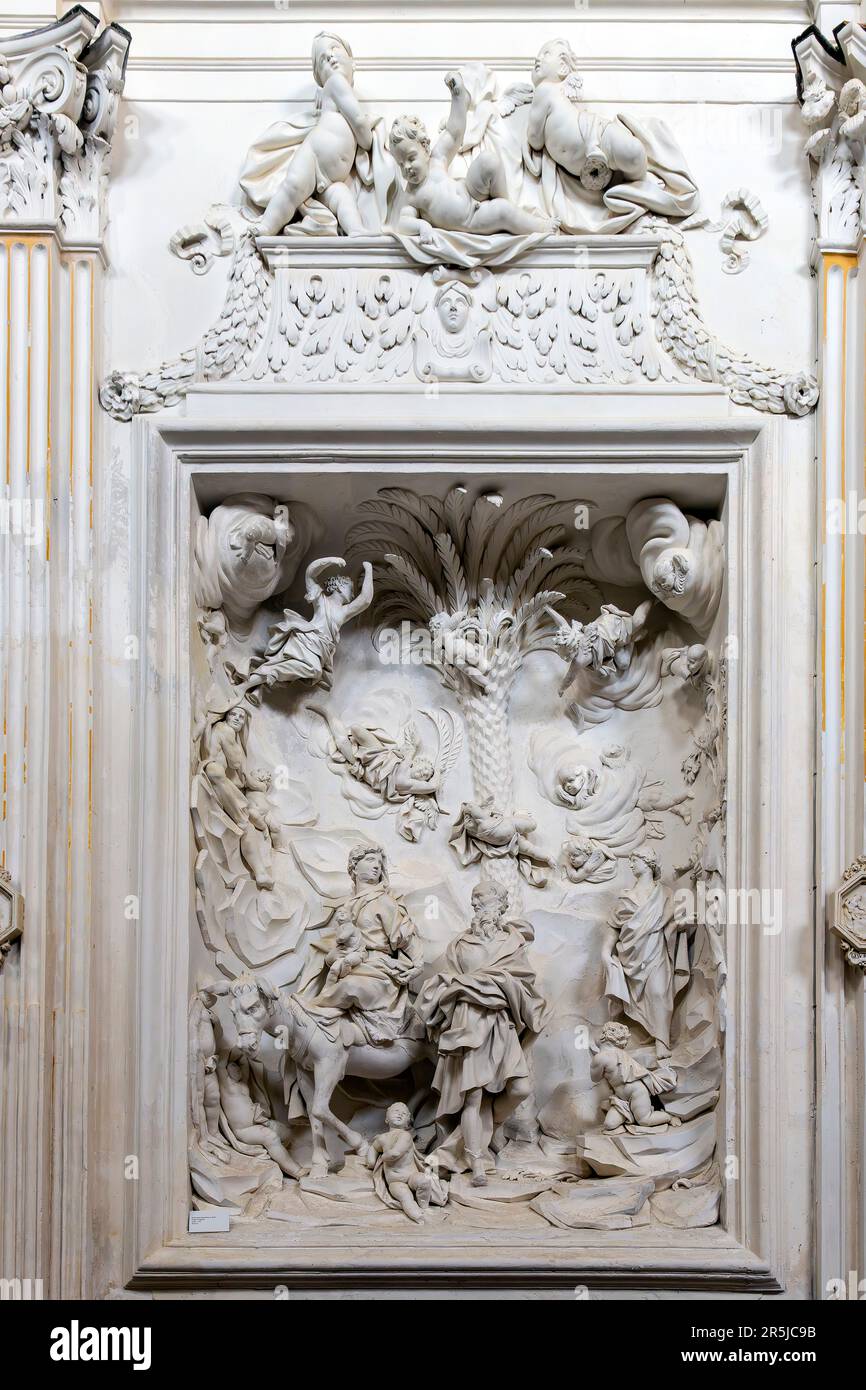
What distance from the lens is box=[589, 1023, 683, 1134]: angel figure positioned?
210 inches

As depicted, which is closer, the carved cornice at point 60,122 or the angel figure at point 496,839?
the carved cornice at point 60,122

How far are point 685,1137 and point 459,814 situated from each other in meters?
1.41

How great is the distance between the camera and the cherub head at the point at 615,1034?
212 inches

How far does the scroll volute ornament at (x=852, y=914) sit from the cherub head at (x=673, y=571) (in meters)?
1.12

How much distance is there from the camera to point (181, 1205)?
5.13m

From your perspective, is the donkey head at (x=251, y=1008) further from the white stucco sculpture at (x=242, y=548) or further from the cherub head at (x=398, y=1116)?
the white stucco sculpture at (x=242, y=548)

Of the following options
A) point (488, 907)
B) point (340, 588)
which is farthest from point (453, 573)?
point (488, 907)

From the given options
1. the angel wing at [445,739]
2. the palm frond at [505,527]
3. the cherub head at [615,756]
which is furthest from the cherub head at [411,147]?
the cherub head at [615,756]

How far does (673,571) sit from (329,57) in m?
2.11

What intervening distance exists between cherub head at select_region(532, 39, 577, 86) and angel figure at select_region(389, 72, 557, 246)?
10.4 inches

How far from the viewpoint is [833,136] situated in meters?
5.21

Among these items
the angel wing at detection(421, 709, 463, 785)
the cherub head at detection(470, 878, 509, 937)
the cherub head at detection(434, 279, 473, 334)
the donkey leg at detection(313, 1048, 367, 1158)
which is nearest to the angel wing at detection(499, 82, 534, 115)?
the cherub head at detection(434, 279, 473, 334)

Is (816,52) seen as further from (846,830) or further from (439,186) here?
(846,830)

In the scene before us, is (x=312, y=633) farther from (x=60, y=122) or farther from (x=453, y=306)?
(x=60, y=122)
